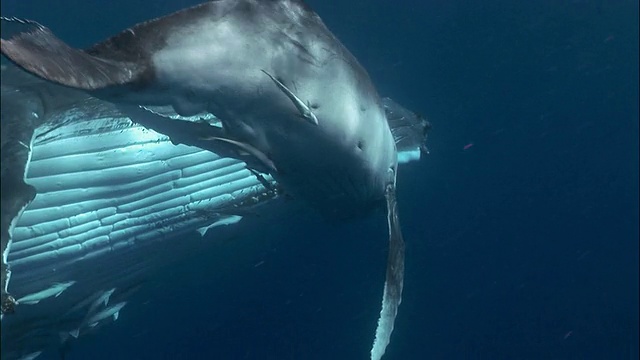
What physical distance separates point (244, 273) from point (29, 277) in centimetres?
655

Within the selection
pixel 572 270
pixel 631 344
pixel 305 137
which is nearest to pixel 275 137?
pixel 305 137

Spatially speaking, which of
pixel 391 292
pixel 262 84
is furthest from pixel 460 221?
pixel 262 84

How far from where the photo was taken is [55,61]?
2.94 m

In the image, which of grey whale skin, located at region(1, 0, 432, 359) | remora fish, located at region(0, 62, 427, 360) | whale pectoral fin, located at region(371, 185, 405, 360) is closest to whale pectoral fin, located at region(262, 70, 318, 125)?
grey whale skin, located at region(1, 0, 432, 359)

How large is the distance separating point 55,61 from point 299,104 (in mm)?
1978

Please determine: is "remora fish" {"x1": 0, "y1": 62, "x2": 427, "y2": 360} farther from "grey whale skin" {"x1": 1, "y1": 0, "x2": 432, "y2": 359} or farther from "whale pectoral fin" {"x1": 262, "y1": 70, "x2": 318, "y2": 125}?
"whale pectoral fin" {"x1": 262, "y1": 70, "x2": 318, "y2": 125}

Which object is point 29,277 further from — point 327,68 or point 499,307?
point 499,307

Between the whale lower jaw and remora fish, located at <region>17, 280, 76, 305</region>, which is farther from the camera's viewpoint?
remora fish, located at <region>17, 280, 76, 305</region>

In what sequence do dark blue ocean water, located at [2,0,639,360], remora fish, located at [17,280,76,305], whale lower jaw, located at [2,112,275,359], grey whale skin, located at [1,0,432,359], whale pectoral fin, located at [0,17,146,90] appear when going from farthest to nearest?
dark blue ocean water, located at [2,0,639,360], remora fish, located at [17,280,76,305], whale lower jaw, located at [2,112,275,359], grey whale skin, located at [1,0,432,359], whale pectoral fin, located at [0,17,146,90]

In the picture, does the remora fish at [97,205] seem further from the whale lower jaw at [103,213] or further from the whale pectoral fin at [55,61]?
the whale pectoral fin at [55,61]

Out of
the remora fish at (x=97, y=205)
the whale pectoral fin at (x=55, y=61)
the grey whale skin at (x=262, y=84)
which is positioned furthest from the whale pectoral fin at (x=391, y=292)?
the whale pectoral fin at (x=55, y=61)

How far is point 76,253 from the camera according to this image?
635 cm

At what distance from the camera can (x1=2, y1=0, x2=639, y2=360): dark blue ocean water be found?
1244cm

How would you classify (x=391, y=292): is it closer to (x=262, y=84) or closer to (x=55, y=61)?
(x=262, y=84)
